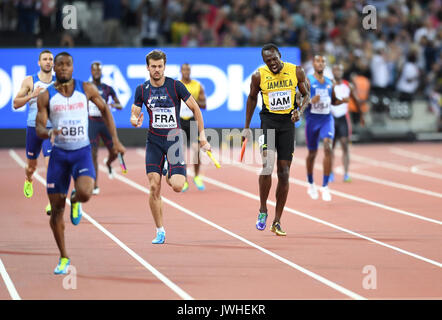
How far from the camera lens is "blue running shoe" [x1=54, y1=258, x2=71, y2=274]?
9.08 meters

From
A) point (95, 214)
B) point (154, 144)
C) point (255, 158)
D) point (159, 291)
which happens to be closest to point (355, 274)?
point (159, 291)

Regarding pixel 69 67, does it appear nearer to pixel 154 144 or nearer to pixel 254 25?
pixel 154 144

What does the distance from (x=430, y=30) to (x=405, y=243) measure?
57.3ft

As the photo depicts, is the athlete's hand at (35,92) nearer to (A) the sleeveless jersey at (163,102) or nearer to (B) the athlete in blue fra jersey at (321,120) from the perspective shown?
(A) the sleeveless jersey at (163,102)

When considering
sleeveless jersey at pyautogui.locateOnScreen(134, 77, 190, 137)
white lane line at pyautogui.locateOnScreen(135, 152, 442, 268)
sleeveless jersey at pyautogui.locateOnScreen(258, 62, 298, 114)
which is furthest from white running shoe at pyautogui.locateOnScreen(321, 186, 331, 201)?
sleeveless jersey at pyautogui.locateOnScreen(134, 77, 190, 137)

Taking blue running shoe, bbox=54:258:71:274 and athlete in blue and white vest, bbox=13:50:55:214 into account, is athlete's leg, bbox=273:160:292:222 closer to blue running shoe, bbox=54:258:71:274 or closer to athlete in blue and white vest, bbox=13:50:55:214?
athlete in blue and white vest, bbox=13:50:55:214

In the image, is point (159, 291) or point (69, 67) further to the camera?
point (69, 67)

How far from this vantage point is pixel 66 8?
73.2 feet

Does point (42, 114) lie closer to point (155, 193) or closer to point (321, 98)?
point (155, 193)

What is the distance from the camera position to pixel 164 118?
35.1ft

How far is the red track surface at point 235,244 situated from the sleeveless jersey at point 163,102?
147cm

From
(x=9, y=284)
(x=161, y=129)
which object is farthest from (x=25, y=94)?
(x=9, y=284)

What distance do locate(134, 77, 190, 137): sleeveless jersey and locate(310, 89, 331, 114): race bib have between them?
4.92m

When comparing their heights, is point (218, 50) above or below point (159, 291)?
above
